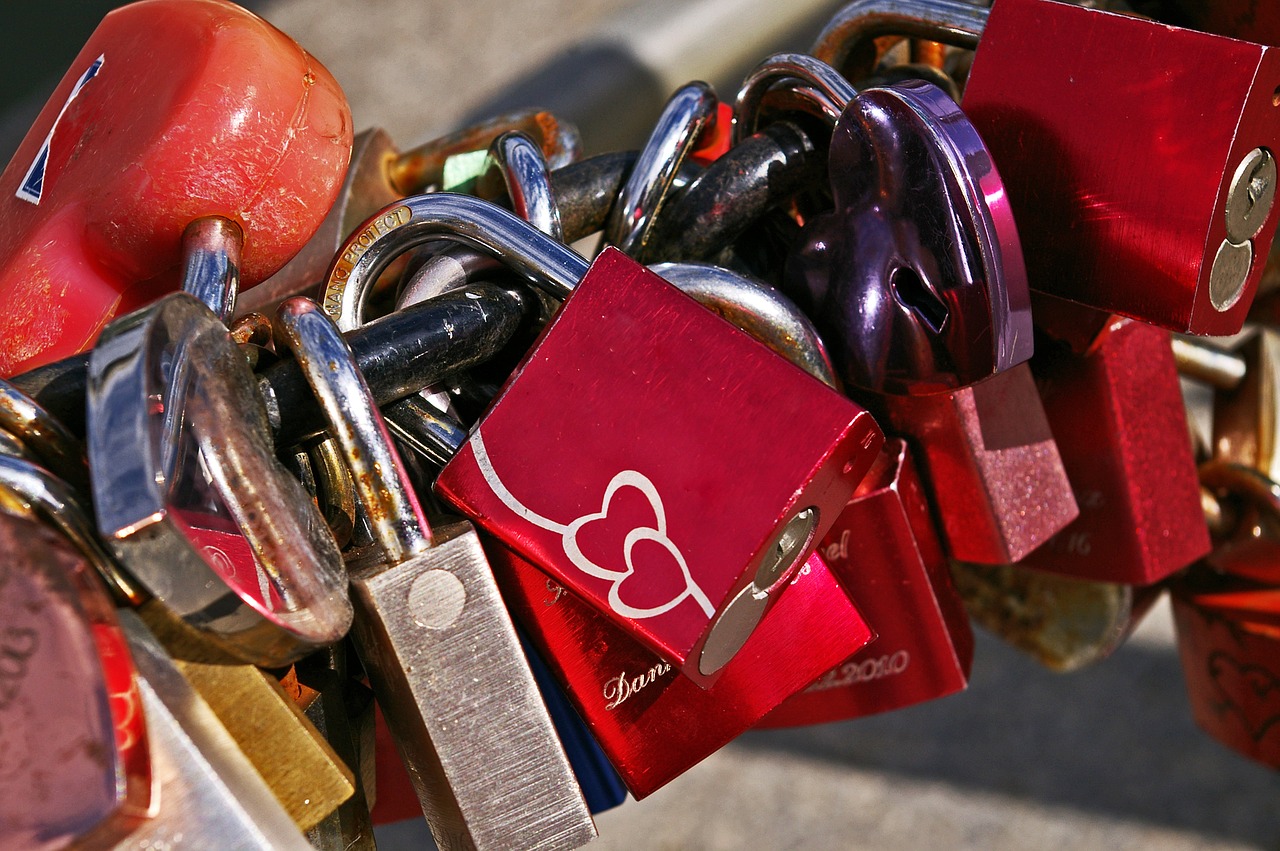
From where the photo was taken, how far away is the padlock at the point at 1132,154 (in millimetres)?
420

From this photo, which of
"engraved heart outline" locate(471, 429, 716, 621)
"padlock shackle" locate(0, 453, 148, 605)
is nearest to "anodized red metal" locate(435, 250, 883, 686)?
"engraved heart outline" locate(471, 429, 716, 621)

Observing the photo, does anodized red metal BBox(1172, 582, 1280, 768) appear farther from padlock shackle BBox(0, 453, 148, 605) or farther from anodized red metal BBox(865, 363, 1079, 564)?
padlock shackle BBox(0, 453, 148, 605)

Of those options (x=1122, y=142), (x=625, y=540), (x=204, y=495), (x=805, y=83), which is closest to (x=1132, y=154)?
(x=1122, y=142)

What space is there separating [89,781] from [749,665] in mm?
225

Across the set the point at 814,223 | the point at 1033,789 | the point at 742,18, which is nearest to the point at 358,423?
the point at 814,223

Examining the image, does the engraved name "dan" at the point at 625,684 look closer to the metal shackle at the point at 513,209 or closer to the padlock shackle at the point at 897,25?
the metal shackle at the point at 513,209

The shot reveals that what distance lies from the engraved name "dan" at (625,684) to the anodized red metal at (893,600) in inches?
3.5

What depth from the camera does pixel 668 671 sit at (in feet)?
1.42

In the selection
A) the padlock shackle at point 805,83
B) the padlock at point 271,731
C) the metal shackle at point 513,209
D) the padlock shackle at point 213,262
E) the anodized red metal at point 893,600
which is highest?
the padlock shackle at point 805,83

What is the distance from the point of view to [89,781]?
0.30m

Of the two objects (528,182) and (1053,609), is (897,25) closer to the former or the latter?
(528,182)

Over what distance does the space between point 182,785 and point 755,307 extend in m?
0.25

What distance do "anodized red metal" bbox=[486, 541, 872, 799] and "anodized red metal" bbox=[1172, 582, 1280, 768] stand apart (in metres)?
0.34

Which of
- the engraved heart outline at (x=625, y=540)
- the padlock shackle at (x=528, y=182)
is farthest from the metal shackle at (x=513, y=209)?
the engraved heart outline at (x=625, y=540)
